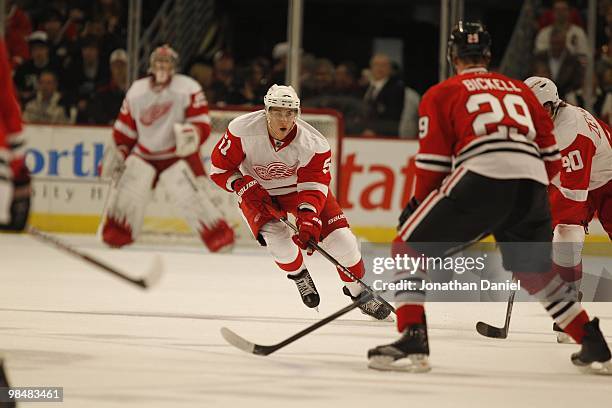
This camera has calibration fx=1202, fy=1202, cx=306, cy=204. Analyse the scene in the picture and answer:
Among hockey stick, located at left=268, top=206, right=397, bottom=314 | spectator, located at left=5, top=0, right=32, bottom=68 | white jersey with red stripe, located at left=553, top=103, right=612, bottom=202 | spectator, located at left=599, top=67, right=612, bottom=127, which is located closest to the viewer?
hockey stick, located at left=268, top=206, right=397, bottom=314

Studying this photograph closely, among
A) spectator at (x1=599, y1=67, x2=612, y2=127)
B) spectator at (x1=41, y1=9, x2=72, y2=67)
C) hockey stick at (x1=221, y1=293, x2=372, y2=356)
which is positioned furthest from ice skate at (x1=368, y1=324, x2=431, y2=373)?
spectator at (x1=41, y1=9, x2=72, y2=67)

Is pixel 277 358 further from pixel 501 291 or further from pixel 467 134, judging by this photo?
pixel 501 291

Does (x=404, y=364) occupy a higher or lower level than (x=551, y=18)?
lower

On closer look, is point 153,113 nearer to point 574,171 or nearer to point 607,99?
point 607,99

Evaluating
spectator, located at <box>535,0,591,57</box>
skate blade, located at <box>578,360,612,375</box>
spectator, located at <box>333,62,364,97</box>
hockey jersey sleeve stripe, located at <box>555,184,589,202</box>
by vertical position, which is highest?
spectator, located at <box>535,0,591,57</box>

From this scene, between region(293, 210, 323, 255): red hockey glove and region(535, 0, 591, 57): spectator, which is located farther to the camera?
region(535, 0, 591, 57): spectator

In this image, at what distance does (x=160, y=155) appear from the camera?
7.78 metres

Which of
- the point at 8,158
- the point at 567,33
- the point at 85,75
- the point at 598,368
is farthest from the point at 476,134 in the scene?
the point at 85,75

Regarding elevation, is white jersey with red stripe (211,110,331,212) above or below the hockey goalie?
below

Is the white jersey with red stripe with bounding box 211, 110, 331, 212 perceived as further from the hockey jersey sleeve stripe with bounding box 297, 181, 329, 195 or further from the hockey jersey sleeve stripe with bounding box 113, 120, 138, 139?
the hockey jersey sleeve stripe with bounding box 113, 120, 138, 139

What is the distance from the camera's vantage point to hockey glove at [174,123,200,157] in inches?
301

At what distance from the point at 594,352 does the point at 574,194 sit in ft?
3.90

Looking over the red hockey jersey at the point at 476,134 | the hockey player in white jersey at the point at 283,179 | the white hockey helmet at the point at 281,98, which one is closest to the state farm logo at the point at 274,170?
the hockey player in white jersey at the point at 283,179

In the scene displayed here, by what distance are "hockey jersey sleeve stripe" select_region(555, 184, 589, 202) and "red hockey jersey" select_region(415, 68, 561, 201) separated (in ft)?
3.71
